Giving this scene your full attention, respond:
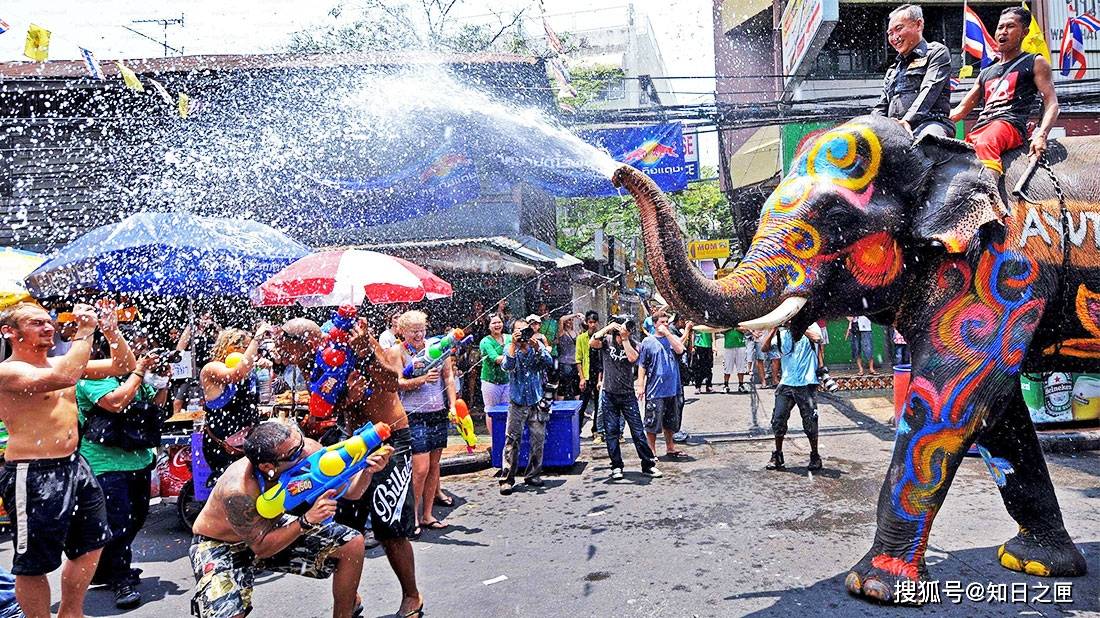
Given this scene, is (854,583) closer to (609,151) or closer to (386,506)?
(386,506)

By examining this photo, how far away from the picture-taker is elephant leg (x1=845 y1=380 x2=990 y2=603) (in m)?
3.72

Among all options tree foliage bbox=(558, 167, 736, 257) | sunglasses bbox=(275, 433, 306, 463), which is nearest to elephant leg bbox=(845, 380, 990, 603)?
sunglasses bbox=(275, 433, 306, 463)

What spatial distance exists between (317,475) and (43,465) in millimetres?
1623

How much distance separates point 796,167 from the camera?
412cm

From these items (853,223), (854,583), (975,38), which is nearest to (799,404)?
(854,583)

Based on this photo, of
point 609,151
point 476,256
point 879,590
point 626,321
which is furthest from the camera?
point 609,151

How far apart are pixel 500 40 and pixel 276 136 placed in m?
9.38

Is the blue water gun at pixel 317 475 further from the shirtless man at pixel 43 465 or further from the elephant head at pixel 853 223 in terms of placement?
Result: the elephant head at pixel 853 223

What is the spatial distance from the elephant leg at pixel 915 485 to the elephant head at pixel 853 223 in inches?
27.2

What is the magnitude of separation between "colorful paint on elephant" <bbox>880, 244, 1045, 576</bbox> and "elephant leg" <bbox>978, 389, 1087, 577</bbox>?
2.12 ft

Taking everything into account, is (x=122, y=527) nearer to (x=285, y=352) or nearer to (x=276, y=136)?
(x=285, y=352)

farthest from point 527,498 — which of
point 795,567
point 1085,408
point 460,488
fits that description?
point 1085,408

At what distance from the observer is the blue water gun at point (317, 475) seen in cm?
325

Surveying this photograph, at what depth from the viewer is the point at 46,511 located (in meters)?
3.71
